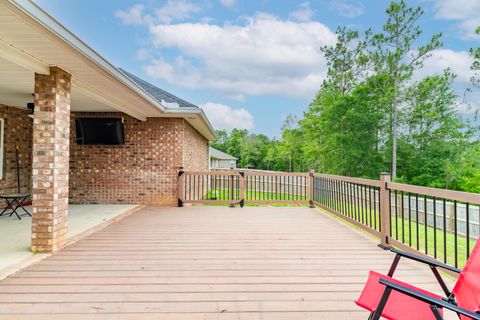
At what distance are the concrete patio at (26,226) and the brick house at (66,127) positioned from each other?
30cm

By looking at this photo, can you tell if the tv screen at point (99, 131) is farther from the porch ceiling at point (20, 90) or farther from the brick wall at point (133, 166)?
the porch ceiling at point (20, 90)

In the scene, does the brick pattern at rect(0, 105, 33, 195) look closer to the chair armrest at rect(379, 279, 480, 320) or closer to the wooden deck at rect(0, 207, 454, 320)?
the wooden deck at rect(0, 207, 454, 320)

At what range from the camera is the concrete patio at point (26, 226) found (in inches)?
135

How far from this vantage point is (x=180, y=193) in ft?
23.8

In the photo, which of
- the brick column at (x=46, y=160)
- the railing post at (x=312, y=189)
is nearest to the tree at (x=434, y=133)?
the railing post at (x=312, y=189)

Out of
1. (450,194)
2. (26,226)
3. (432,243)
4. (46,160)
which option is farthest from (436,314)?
(432,243)

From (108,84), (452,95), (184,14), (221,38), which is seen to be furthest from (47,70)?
(452,95)

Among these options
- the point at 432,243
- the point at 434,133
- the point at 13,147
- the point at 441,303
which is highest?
the point at 434,133

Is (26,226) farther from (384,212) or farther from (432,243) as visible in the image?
(432,243)

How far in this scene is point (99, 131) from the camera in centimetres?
716

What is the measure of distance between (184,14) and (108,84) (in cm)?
925

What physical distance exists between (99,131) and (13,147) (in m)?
1.78

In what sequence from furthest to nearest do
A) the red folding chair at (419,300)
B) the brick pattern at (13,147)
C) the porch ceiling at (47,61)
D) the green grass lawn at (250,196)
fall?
the green grass lawn at (250,196) < the brick pattern at (13,147) < the porch ceiling at (47,61) < the red folding chair at (419,300)

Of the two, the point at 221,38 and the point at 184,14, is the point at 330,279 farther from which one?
the point at 221,38
